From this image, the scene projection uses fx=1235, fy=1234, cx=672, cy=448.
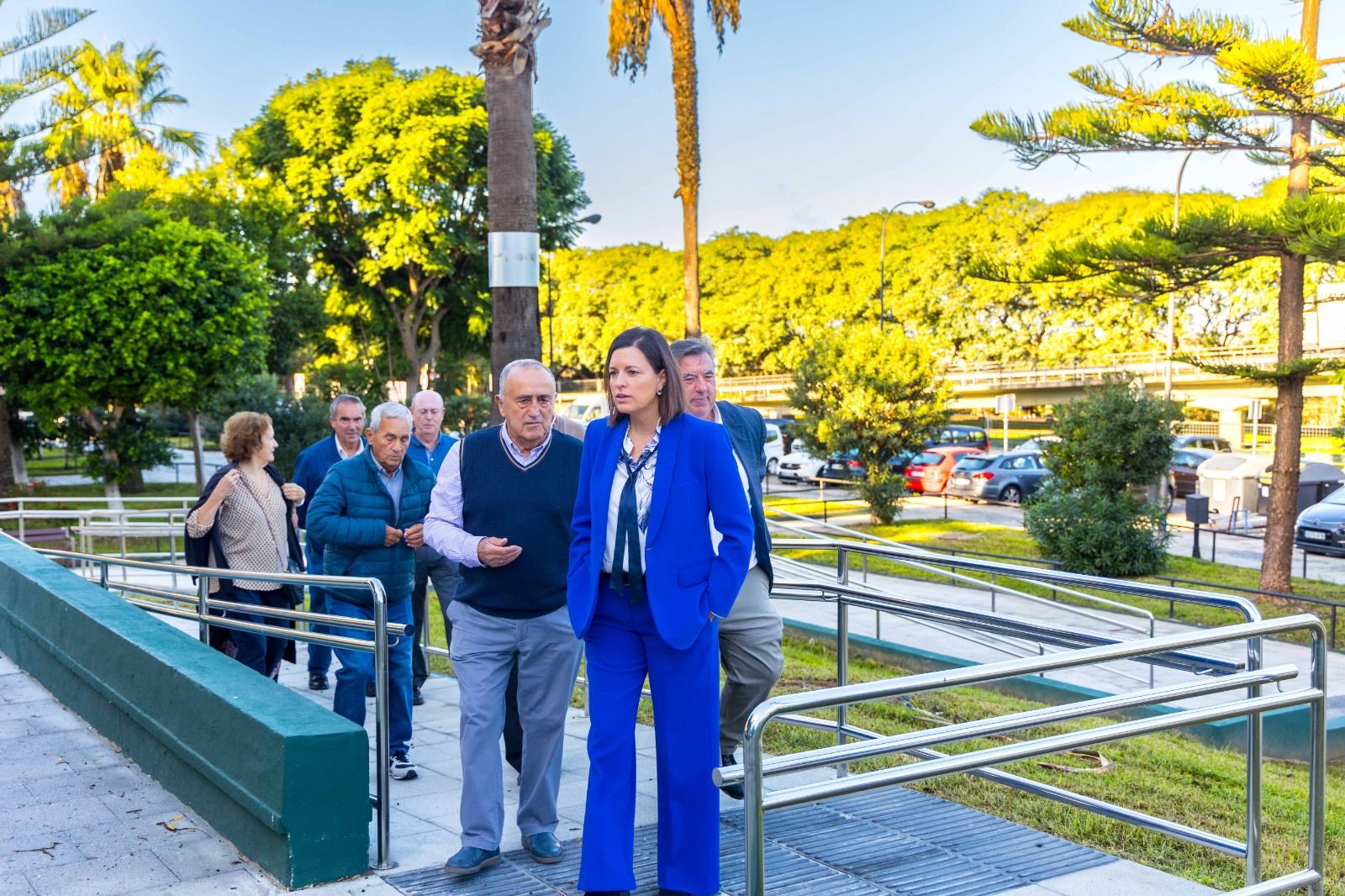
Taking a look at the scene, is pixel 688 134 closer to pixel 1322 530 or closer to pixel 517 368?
pixel 1322 530

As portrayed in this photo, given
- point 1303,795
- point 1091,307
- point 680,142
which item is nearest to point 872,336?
point 680,142

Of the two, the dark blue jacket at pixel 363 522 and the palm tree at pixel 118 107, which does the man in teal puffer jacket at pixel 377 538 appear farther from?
the palm tree at pixel 118 107

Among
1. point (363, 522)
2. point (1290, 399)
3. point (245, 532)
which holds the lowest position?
point (245, 532)

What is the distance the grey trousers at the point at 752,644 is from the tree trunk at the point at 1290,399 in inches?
543

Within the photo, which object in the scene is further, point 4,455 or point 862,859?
point 4,455

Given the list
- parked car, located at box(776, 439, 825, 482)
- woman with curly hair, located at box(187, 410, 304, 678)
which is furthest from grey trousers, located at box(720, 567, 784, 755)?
parked car, located at box(776, 439, 825, 482)

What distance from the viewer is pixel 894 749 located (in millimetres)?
3061

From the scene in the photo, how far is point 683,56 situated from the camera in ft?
74.9

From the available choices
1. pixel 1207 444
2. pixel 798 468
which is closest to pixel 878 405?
pixel 798 468

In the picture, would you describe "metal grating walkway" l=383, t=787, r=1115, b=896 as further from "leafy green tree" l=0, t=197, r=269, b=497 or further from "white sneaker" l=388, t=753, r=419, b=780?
"leafy green tree" l=0, t=197, r=269, b=497

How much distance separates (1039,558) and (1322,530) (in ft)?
21.3

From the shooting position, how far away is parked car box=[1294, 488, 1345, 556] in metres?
21.8

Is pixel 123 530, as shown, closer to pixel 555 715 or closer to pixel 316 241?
pixel 555 715

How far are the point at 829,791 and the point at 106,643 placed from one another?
4503 millimetres
